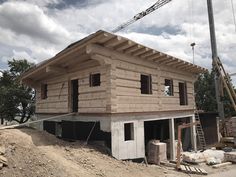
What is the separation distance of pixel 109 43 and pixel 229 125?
12088 millimetres

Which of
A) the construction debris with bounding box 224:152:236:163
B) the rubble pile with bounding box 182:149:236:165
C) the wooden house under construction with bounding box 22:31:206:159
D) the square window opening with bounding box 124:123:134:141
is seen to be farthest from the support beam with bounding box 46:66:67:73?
the construction debris with bounding box 224:152:236:163

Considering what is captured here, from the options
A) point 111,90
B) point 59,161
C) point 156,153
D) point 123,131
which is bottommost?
point 156,153

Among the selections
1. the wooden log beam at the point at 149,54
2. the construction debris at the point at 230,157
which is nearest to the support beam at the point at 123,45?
the wooden log beam at the point at 149,54

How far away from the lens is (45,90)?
52.4ft

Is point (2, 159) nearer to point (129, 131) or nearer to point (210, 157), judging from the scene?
point (129, 131)

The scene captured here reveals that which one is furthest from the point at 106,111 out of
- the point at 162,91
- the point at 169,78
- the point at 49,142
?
the point at 169,78

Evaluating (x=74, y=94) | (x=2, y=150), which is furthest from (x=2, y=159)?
(x=74, y=94)

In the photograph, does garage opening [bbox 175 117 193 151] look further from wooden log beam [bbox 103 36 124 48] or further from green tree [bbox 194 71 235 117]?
green tree [bbox 194 71 235 117]

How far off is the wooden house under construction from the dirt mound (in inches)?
43.6

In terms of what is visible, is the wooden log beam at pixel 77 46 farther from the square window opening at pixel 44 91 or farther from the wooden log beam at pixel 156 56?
the wooden log beam at pixel 156 56

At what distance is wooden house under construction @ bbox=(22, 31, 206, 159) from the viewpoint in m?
10.2

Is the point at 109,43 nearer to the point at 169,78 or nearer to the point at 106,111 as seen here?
the point at 106,111

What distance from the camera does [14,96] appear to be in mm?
29266

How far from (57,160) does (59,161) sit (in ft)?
0.29
